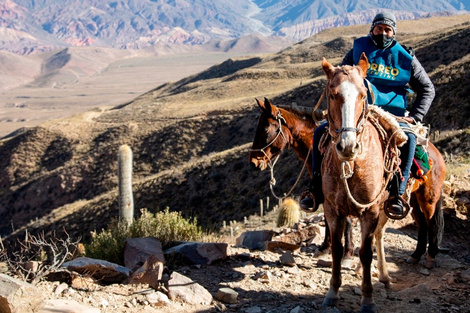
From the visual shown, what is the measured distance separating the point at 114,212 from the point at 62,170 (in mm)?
21184

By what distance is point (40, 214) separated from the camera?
1766 inches

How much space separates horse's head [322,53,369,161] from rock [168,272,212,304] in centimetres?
234

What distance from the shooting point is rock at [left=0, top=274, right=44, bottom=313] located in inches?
176

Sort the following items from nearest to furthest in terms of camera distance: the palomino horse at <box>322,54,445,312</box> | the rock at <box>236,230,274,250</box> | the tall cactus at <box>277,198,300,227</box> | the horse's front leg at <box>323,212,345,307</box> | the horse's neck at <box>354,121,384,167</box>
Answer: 1. the palomino horse at <box>322,54,445,312</box>
2. the horse's neck at <box>354,121,384,167</box>
3. the horse's front leg at <box>323,212,345,307</box>
4. the rock at <box>236,230,274,250</box>
5. the tall cactus at <box>277,198,300,227</box>

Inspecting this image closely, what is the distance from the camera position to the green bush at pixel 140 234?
7453 millimetres

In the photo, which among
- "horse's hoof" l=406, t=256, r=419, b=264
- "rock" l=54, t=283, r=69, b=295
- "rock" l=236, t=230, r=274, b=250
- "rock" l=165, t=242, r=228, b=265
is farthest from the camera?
"rock" l=236, t=230, r=274, b=250

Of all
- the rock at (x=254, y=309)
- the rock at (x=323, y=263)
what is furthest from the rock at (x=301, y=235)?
the rock at (x=254, y=309)

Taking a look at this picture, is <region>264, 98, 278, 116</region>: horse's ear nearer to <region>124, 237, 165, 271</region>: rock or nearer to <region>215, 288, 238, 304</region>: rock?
<region>124, 237, 165, 271</region>: rock

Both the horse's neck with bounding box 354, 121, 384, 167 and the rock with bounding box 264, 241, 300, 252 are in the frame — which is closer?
the horse's neck with bounding box 354, 121, 384, 167

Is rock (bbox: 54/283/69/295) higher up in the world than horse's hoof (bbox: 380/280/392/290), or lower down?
higher up

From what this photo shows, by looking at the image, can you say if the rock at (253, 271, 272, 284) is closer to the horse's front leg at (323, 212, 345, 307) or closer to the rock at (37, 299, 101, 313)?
the horse's front leg at (323, 212, 345, 307)

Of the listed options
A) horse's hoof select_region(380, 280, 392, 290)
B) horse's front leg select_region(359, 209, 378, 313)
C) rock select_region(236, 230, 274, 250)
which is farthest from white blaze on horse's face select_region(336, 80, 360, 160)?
rock select_region(236, 230, 274, 250)

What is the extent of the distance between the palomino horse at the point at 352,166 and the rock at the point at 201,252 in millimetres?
1920

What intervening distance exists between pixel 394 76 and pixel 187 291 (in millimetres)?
3675
